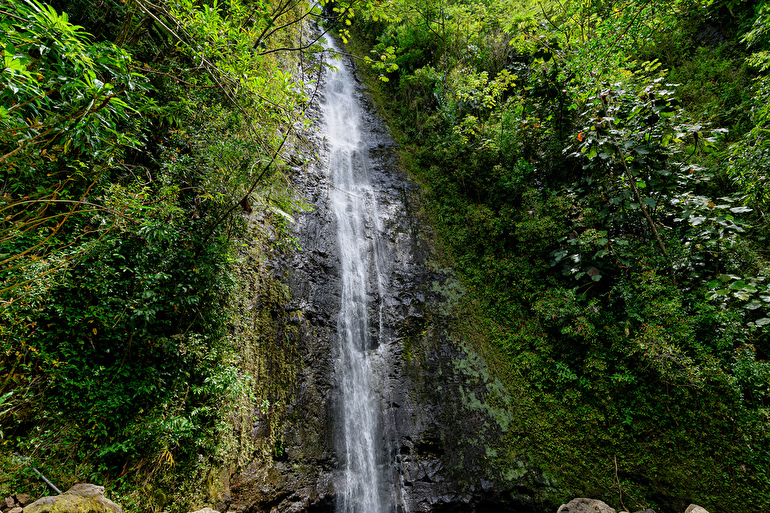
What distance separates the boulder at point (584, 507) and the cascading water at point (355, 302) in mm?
2696

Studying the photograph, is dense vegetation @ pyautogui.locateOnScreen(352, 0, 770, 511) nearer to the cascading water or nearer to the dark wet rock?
the dark wet rock

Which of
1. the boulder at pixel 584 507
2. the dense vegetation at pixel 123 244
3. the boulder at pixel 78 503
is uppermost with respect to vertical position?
the dense vegetation at pixel 123 244

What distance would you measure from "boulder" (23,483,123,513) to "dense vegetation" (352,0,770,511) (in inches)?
186

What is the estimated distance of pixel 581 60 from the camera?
161 inches

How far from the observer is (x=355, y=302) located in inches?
250

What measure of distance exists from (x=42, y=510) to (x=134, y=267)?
194 cm

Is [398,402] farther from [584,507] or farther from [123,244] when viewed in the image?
[123,244]

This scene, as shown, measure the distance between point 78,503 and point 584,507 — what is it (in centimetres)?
593

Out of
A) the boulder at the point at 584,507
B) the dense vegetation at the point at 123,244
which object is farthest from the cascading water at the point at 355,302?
the boulder at the point at 584,507

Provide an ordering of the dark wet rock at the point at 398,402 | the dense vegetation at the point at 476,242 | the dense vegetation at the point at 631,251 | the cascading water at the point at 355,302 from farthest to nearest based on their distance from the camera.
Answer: the cascading water at the point at 355,302
the dark wet rock at the point at 398,402
the dense vegetation at the point at 631,251
the dense vegetation at the point at 476,242

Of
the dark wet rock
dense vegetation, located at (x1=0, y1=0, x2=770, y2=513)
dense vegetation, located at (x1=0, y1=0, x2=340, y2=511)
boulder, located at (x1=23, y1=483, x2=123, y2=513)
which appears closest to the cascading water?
the dark wet rock

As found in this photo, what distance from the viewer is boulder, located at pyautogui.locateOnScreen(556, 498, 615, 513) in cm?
402

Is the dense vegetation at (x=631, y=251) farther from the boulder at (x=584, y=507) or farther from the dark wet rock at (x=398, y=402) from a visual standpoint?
the dark wet rock at (x=398, y=402)

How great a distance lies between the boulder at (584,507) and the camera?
4016 mm
